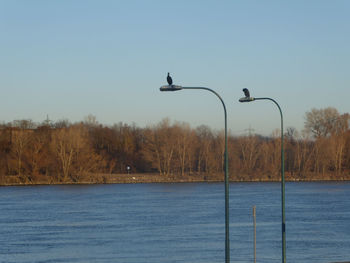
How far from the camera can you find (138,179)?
4370 inches

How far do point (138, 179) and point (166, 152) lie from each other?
24.5ft

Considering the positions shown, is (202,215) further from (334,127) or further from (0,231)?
(334,127)

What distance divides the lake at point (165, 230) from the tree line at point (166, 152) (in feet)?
95.8

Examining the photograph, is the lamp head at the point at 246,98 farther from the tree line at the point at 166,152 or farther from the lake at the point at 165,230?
the tree line at the point at 166,152

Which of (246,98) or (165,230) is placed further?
(165,230)

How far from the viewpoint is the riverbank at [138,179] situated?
10475 centimetres

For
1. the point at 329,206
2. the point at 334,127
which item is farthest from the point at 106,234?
the point at 334,127

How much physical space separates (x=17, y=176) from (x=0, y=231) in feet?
200

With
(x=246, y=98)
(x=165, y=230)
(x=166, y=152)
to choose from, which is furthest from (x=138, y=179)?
(x=246, y=98)

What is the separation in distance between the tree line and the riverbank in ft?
0.73

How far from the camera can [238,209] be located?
5916cm

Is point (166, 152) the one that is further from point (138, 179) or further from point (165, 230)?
point (165, 230)

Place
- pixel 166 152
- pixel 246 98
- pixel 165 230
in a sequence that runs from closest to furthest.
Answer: pixel 246 98 < pixel 165 230 < pixel 166 152

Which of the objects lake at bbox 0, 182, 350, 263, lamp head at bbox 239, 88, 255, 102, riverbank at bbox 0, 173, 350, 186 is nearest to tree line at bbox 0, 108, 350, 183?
riverbank at bbox 0, 173, 350, 186
